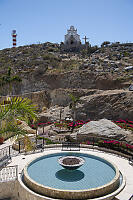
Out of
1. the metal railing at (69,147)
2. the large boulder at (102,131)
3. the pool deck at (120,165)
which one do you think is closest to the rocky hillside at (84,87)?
the large boulder at (102,131)

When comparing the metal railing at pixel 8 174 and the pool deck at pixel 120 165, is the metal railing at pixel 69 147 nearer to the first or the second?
the pool deck at pixel 120 165

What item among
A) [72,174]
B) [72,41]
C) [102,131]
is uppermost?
[72,41]

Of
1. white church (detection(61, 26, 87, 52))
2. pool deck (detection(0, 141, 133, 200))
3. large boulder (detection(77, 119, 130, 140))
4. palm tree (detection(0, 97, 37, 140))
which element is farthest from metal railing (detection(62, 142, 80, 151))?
white church (detection(61, 26, 87, 52))

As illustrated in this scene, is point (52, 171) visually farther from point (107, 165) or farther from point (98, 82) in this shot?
point (98, 82)

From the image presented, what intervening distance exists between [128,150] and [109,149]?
1.71 m

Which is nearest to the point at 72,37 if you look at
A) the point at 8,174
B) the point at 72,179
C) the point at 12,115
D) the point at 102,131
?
the point at 102,131

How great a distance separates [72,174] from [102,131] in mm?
8364

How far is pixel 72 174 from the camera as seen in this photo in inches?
506

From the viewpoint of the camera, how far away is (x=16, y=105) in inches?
395

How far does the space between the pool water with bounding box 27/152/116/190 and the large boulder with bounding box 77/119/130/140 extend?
477cm

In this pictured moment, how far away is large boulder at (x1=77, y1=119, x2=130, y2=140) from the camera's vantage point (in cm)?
1970

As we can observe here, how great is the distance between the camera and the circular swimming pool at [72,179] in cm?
1049

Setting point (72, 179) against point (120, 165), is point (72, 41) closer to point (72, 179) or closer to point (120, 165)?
point (120, 165)

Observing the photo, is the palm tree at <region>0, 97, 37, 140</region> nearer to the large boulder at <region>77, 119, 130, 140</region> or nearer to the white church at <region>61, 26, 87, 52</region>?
the large boulder at <region>77, 119, 130, 140</region>
